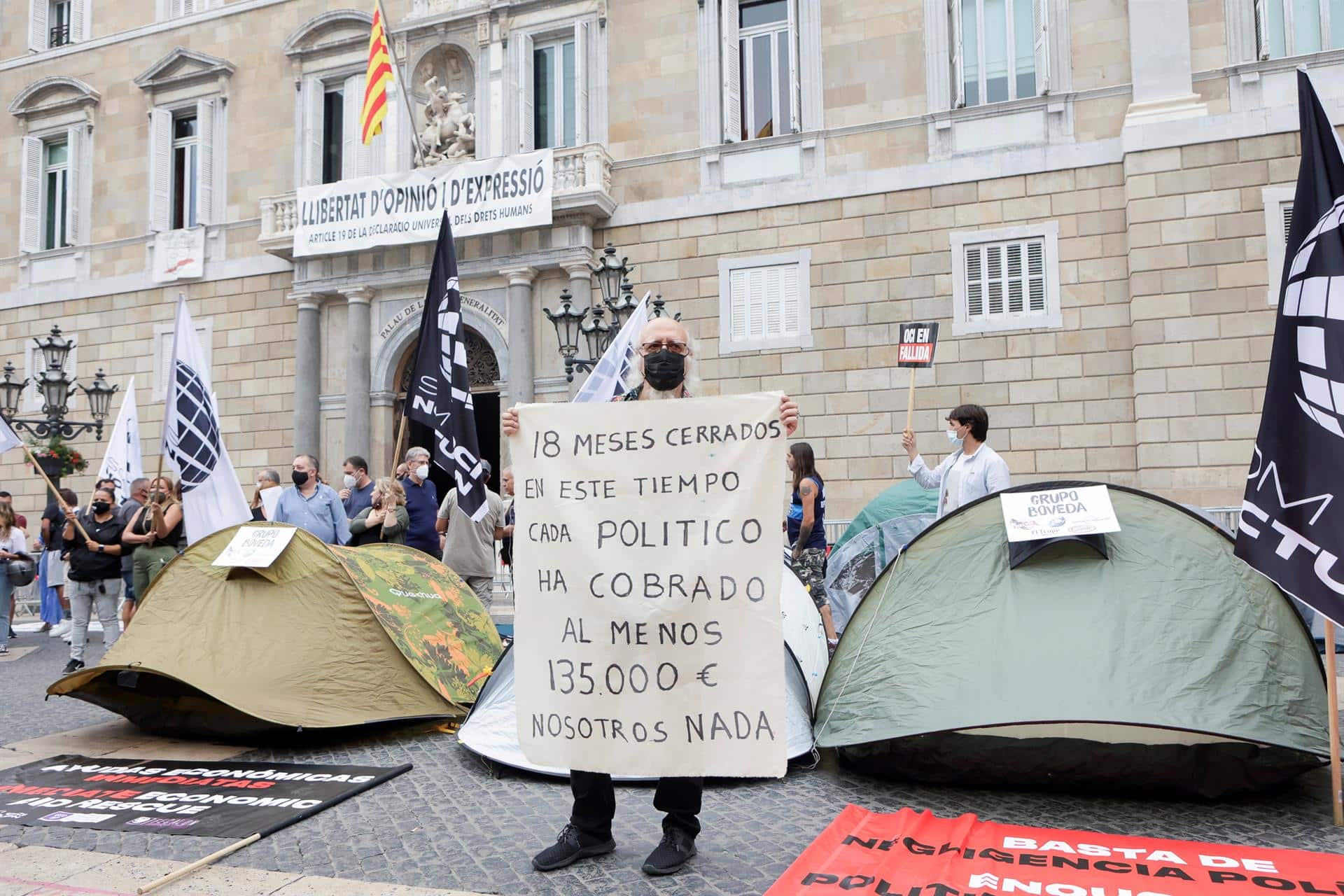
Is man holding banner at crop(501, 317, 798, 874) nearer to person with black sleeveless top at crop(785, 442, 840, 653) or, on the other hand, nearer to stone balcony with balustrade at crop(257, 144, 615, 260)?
person with black sleeveless top at crop(785, 442, 840, 653)

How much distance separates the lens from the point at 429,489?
28.7ft

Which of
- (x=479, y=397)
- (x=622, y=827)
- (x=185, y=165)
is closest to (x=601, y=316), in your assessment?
(x=479, y=397)

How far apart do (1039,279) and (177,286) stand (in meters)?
15.3

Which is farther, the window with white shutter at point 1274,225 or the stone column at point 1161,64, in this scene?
the stone column at point 1161,64

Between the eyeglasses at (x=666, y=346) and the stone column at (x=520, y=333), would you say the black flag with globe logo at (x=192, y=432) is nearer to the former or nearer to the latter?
the eyeglasses at (x=666, y=346)

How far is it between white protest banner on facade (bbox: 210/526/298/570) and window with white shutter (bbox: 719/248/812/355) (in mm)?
10164

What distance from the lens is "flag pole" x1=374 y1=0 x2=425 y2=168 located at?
658 inches

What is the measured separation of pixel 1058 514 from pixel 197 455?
21.7 feet

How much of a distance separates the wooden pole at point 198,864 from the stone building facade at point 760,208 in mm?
11508

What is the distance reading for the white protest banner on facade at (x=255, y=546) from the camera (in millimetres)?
5910

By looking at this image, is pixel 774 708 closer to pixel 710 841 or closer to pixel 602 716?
pixel 602 716

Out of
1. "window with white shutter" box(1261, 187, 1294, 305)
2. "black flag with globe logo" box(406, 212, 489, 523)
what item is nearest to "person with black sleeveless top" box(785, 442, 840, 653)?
"black flag with globe logo" box(406, 212, 489, 523)

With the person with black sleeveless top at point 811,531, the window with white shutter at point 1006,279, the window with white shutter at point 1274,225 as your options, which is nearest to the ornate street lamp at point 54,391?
the person with black sleeveless top at point 811,531

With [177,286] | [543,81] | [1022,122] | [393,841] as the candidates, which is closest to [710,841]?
[393,841]
